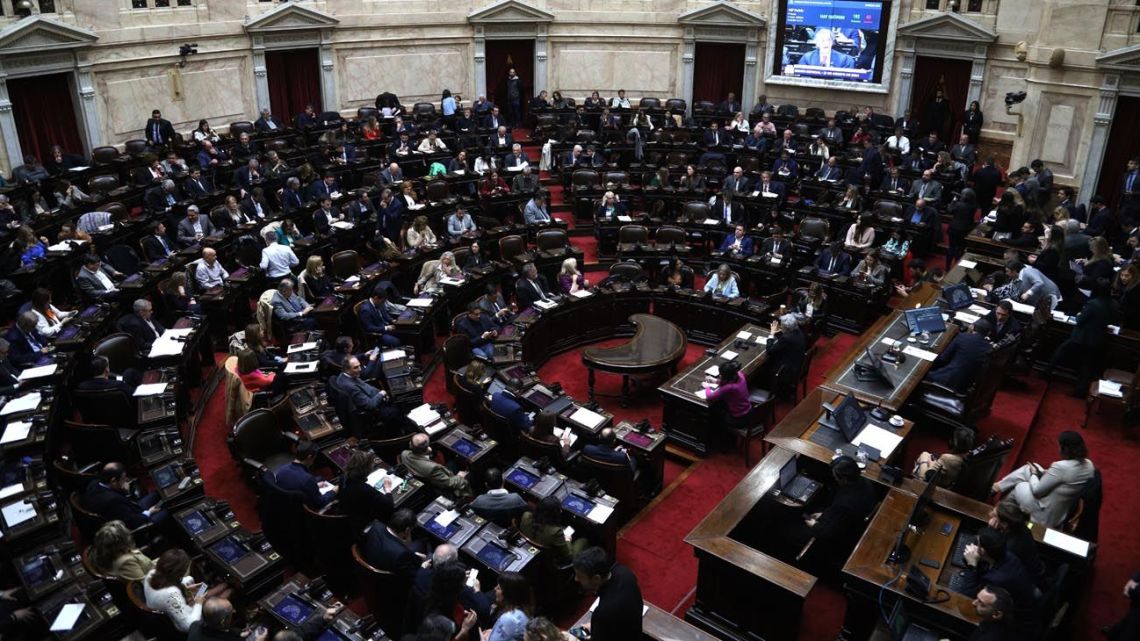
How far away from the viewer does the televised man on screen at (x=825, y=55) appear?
74.9 ft

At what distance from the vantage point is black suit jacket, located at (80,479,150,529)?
7.69 m

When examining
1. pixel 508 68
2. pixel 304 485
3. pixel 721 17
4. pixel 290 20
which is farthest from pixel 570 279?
pixel 721 17

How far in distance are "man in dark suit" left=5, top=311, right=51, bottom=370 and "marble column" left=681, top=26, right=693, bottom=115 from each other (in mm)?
18863

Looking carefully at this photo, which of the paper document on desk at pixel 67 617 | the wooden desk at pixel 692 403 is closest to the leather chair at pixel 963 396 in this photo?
the wooden desk at pixel 692 403

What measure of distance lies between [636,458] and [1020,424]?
17.9 feet

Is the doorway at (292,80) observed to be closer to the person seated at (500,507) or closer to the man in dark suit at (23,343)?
the man in dark suit at (23,343)

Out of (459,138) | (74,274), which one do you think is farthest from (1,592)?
(459,138)

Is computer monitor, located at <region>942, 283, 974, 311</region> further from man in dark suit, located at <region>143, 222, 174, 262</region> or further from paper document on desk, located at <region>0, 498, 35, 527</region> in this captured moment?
man in dark suit, located at <region>143, 222, 174, 262</region>

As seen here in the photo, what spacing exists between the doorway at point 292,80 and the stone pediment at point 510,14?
4.79 metres

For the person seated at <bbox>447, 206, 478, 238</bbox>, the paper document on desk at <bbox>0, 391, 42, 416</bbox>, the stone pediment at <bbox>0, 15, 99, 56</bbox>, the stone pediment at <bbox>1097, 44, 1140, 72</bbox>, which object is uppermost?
the stone pediment at <bbox>0, 15, 99, 56</bbox>

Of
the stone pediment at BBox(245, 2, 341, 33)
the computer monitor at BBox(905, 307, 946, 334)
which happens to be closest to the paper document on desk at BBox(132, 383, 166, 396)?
the computer monitor at BBox(905, 307, 946, 334)

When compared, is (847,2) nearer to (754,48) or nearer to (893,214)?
(754,48)

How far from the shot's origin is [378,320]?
12.2m

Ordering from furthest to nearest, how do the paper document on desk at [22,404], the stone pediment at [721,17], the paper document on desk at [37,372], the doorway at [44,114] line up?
the stone pediment at [721,17]
the doorway at [44,114]
the paper document on desk at [37,372]
the paper document on desk at [22,404]
